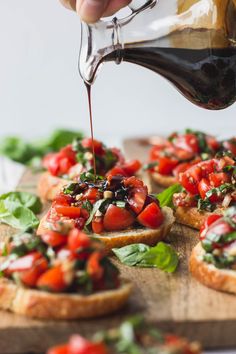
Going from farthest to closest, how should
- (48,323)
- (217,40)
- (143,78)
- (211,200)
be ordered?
(143,78) → (211,200) → (217,40) → (48,323)

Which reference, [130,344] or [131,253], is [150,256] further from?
[130,344]

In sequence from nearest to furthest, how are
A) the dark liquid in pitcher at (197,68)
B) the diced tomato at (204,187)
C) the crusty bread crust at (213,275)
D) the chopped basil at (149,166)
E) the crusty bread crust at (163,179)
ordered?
the crusty bread crust at (213,275) → the dark liquid in pitcher at (197,68) → the diced tomato at (204,187) → the crusty bread crust at (163,179) → the chopped basil at (149,166)

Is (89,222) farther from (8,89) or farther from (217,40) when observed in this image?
(8,89)

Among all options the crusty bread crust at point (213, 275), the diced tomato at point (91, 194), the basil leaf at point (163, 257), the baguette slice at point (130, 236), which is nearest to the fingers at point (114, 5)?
the diced tomato at point (91, 194)

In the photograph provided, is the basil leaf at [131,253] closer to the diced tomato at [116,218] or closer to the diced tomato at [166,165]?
the diced tomato at [116,218]

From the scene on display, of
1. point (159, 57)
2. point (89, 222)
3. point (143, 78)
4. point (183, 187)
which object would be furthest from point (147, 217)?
point (143, 78)

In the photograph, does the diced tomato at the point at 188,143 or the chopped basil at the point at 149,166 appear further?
the chopped basil at the point at 149,166

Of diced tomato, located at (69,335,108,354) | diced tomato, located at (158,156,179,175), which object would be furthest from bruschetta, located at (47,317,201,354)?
diced tomato, located at (158,156,179,175)
